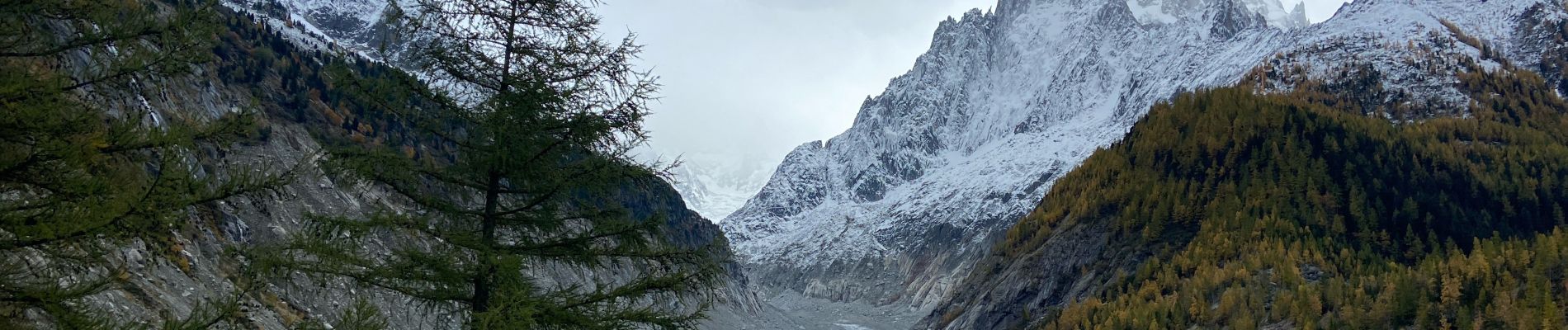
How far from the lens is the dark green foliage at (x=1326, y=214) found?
184ft

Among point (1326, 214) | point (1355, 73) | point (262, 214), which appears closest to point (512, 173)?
point (262, 214)

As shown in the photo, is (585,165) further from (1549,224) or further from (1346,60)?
(1346,60)

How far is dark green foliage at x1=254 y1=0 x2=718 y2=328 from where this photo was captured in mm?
10430

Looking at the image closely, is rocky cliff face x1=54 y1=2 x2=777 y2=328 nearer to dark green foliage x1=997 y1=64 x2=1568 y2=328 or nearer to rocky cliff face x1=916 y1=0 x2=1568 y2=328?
dark green foliage x1=997 y1=64 x2=1568 y2=328

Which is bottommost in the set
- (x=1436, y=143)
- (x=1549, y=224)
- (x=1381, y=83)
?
(x=1549, y=224)

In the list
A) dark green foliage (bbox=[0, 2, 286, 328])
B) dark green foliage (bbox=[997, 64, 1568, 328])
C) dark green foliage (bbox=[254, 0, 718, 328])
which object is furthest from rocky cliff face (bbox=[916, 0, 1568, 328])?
dark green foliage (bbox=[0, 2, 286, 328])

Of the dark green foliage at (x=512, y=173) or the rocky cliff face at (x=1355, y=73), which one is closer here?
the dark green foliage at (x=512, y=173)

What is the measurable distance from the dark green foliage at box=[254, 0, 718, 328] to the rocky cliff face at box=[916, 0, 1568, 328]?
8108 centimetres

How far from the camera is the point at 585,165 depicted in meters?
11.2

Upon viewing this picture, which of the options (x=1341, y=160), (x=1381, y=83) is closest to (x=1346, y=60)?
(x=1381, y=83)

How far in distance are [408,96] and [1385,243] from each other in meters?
92.2

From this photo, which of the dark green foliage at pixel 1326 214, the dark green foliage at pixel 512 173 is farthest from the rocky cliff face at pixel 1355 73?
the dark green foliage at pixel 512 173

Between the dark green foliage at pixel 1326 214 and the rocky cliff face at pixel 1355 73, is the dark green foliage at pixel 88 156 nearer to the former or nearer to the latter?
the dark green foliage at pixel 1326 214

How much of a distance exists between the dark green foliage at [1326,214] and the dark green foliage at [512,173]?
53.7m
